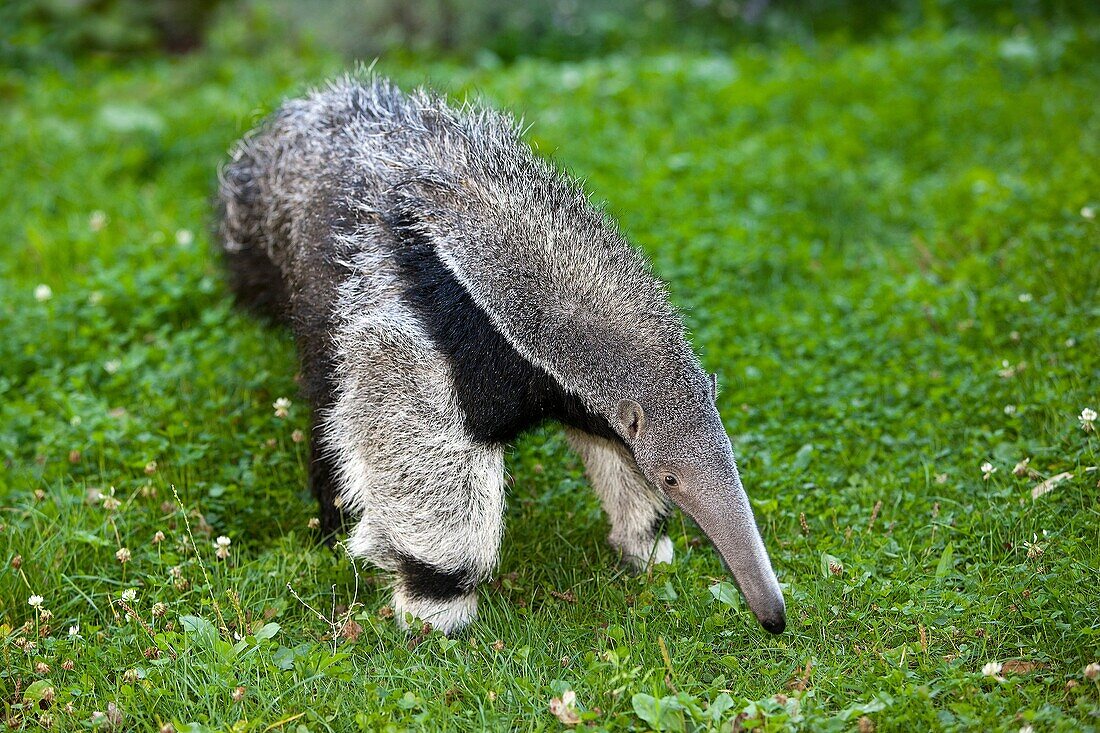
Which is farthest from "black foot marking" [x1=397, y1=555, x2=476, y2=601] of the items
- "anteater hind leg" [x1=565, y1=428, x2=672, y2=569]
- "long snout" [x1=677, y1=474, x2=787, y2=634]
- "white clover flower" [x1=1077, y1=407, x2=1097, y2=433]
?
"white clover flower" [x1=1077, y1=407, x2=1097, y2=433]

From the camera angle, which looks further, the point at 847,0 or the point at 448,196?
the point at 847,0

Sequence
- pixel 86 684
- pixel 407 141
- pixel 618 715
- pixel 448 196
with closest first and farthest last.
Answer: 1. pixel 618 715
2. pixel 86 684
3. pixel 448 196
4. pixel 407 141

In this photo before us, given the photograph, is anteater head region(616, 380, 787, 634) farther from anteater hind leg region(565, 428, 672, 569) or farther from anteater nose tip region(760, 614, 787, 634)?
anteater hind leg region(565, 428, 672, 569)

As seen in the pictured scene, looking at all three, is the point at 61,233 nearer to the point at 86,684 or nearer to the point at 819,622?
the point at 86,684

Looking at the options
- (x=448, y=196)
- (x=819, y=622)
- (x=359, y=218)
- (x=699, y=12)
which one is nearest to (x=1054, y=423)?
(x=819, y=622)

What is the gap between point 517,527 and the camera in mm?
4434

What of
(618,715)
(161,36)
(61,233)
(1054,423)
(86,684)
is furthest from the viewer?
(161,36)

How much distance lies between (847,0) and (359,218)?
26.2 ft

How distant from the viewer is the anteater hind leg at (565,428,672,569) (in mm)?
4176

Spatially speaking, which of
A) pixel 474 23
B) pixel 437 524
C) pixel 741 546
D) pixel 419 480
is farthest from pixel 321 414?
pixel 474 23

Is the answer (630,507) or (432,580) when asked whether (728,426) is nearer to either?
(630,507)

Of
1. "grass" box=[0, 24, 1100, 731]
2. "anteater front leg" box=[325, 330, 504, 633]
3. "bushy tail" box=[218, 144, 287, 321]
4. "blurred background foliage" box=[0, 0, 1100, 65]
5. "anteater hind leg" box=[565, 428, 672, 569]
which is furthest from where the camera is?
"blurred background foliage" box=[0, 0, 1100, 65]

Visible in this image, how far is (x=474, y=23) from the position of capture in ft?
33.0

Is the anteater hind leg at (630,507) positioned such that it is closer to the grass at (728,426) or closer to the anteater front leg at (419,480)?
the grass at (728,426)
